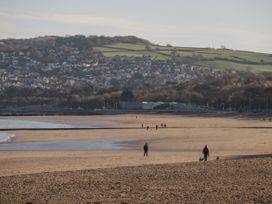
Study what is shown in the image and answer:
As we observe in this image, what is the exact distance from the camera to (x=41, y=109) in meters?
116

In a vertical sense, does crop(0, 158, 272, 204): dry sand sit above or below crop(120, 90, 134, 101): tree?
above

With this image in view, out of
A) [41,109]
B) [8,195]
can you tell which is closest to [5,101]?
[41,109]

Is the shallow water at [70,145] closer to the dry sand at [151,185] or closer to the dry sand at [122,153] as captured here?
the dry sand at [122,153]

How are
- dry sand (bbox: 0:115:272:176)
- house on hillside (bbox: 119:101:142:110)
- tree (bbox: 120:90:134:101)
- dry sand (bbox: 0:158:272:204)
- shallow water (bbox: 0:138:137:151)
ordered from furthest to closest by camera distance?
tree (bbox: 120:90:134:101) < house on hillside (bbox: 119:101:142:110) < shallow water (bbox: 0:138:137:151) < dry sand (bbox: 0:115:272:176) < dry sand (bbox: 0:158:272:204)

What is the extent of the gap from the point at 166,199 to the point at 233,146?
79.4ft

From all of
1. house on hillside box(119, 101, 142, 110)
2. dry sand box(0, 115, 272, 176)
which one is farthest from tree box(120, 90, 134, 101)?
dry sand box(0, 115, 272, 176)

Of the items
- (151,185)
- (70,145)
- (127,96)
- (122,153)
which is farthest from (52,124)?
(151,185)

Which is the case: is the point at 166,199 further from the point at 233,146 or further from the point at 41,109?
the point at 41,109

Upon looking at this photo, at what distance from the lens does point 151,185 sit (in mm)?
16938

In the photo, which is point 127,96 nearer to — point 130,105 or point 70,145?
point 130,105

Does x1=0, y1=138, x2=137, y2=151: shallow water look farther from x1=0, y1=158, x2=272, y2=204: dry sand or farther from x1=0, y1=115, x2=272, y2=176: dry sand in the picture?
x1=0, y1=158, x2=272, y2=204: dry sand

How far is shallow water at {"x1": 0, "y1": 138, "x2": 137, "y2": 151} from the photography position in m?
39.0

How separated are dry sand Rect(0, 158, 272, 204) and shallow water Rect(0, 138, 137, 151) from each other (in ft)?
61.3

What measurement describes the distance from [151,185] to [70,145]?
24875 millimetres
